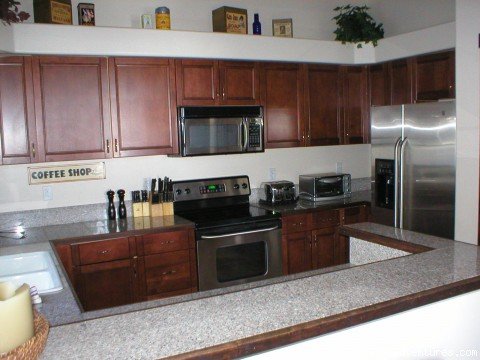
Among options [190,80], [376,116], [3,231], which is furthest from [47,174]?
[376,116]

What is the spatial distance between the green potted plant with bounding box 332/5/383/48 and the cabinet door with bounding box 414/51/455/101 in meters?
0.48

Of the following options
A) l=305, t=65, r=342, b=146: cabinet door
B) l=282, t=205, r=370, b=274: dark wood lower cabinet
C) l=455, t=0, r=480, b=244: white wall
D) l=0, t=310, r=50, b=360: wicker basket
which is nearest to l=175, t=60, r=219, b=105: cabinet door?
l=305, t=65, r=342, b=146: cabinet door

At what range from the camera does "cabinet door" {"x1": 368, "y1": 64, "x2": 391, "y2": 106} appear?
172 inches

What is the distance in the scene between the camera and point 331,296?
1.43m

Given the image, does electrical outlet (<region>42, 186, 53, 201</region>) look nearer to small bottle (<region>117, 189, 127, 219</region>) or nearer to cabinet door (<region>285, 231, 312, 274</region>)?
small bottle (<region>117, 189, 127, 219</region>)

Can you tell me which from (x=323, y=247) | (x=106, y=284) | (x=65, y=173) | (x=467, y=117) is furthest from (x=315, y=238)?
(x=65, y=173)

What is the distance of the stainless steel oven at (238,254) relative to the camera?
349cm

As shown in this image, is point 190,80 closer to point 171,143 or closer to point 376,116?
point 171,143

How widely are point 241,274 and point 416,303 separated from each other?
230cm

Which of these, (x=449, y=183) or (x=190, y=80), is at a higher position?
(x=190, y=80)

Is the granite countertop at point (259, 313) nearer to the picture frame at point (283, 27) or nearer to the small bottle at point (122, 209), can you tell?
the small bottle at point (122, 209)

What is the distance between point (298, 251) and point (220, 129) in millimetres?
1191

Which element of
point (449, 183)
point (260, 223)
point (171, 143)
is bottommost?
point (260, 223)

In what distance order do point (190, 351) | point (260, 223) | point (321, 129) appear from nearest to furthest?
point (190, 351) → point (260, 223) → point (321, 129)
